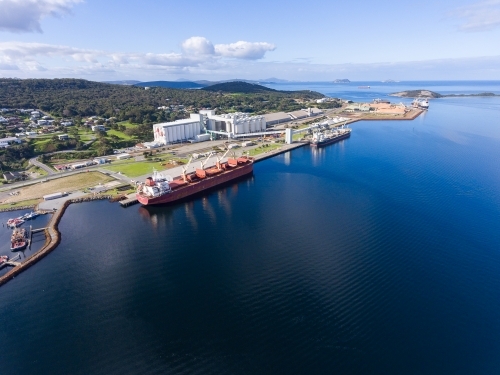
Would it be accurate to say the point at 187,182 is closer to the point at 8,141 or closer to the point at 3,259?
the point at 3,259

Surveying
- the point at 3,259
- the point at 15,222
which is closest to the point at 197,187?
the point at 15,222

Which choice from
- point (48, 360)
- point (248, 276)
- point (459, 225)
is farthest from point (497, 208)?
point (48, 360)

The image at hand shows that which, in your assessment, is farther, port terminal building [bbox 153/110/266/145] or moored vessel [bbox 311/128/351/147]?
moored vessel [bbox 311/128/351/147]

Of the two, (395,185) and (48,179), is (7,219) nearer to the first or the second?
(48,179)

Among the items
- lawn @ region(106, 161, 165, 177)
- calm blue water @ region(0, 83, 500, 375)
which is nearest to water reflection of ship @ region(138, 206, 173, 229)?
calm blue water @ region(0, 83, 500, 375)

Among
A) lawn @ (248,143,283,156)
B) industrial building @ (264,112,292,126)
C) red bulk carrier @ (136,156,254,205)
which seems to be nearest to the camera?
red bulk carrier @ (136,156,254,205)

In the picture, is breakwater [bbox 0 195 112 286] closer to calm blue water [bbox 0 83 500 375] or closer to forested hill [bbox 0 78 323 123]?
calm blue water [bbox 0 83 500 375]

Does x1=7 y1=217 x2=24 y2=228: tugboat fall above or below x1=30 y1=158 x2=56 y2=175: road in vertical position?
below

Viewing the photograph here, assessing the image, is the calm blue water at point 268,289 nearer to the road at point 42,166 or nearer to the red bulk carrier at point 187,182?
the red bulk carrier at point 187,182
